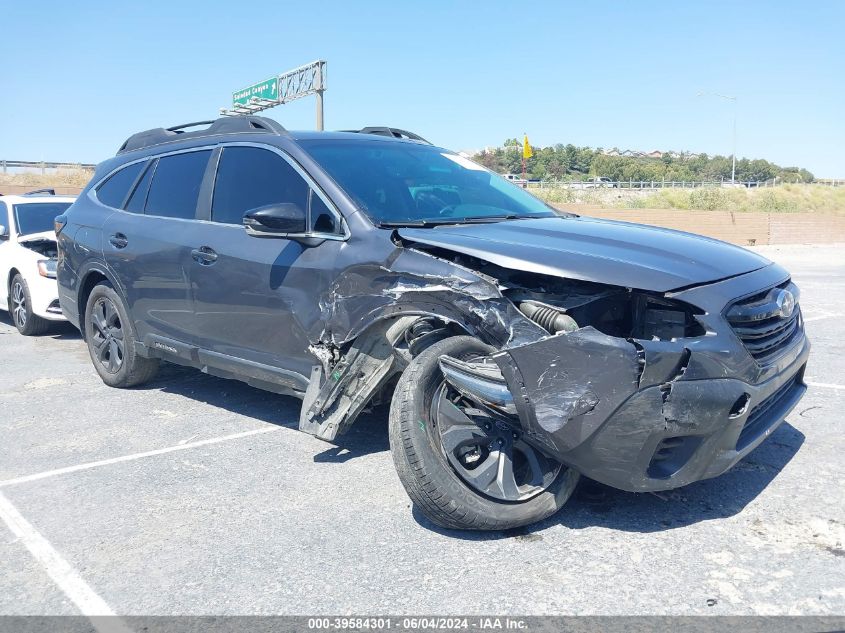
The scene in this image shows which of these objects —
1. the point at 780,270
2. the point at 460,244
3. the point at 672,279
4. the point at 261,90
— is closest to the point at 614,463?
the point at 672,279

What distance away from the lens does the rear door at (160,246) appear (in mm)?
5023

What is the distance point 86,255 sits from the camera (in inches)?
239

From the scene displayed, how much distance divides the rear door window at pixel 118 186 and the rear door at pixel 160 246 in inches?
3.9


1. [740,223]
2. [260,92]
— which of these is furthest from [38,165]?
[740,223]

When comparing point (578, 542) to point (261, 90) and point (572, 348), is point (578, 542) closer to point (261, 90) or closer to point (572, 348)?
point (572, 348)

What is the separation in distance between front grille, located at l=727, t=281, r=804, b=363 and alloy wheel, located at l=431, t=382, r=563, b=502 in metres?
0.97

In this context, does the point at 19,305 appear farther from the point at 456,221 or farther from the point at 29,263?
the point at 456,221

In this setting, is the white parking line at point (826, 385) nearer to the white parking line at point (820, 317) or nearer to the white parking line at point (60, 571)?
the white parking line at point (820, 317)

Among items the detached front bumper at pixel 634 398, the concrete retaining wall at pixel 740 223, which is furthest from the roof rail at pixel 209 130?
the concrete retaining wall at pixel 740 223

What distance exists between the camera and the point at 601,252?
3346 millimetres

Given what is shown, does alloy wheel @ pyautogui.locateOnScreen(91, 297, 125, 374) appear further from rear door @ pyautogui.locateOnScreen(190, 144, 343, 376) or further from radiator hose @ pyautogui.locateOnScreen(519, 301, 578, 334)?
radiator hose @ pyautogui.locateOnScreen(519, 301, 578, 334)

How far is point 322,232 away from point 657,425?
2.08 meters

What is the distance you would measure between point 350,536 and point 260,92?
27.7 metres

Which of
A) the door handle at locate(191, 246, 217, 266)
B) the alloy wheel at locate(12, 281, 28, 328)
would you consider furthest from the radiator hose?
the alloy wheel at locate(12, 281, 28, 328)
